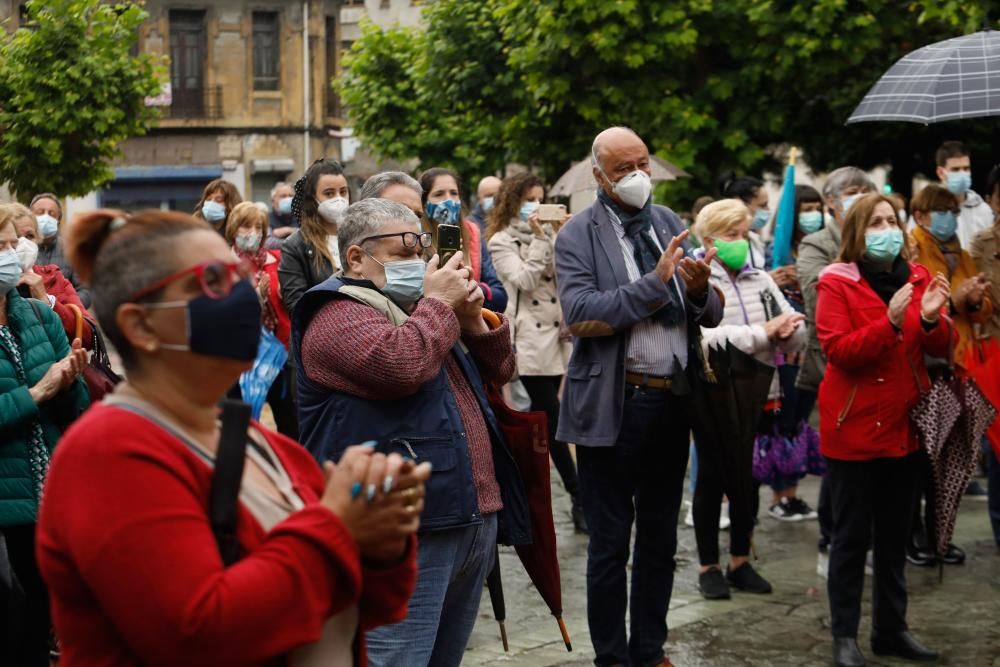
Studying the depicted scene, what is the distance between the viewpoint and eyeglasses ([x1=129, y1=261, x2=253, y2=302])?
257 cm

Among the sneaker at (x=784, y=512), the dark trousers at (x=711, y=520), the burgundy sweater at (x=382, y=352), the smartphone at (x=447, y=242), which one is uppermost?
the smartphone at (x=447, y=242)

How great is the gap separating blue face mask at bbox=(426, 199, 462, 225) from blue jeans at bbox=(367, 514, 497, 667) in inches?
73.3

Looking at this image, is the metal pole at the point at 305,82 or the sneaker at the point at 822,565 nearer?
the sneaker at the point at 822,565

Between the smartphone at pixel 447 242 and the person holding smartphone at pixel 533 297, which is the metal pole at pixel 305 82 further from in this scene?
the smartphone at pixel 447 242

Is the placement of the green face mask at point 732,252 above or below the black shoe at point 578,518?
above

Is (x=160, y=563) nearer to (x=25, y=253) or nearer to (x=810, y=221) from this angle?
(x=25, y=253)

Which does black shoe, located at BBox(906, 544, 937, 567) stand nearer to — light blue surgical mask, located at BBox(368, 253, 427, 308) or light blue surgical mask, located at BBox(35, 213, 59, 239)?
light blue surgical mask, located at BBox(368, 253, 427, 308)

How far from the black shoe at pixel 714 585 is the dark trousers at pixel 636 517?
1452 millimetres

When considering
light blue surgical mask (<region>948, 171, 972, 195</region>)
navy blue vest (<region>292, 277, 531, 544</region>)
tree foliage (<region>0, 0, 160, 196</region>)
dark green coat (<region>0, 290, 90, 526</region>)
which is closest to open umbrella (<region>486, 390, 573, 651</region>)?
navy blue vest (<region>292, 277, 531, 544</region>)

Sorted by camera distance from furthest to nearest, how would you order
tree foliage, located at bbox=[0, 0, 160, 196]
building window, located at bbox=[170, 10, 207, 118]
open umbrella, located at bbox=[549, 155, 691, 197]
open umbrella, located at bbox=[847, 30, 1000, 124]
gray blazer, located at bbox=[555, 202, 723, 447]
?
building window, located at bbox=[170, 10, 207, 118]
tree foliage, located at bbox=[0, 0, 160, 196]
open umbrella, located at bbox=[549, 155, 691, 197]
open umbrella, located at bbox=[847, 30, 1000, 124]
gray blazer, located at bbox=[555, 202, 723, 447]

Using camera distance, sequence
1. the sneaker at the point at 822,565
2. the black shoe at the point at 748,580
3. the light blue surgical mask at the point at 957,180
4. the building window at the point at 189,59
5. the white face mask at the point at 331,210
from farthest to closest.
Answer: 1. the building window at the point at 189,59
2. the light blue surgical mask at the point at 957,180
3. the sneaker at the point at 822,565
4. the black shoe at the point at 748,580
5. the white face mask at the point at 331,210

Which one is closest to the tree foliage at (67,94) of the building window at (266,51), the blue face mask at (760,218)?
the blue face mask at (760,218)

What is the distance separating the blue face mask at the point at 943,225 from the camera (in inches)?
333

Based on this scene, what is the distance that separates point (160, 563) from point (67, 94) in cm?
1590
